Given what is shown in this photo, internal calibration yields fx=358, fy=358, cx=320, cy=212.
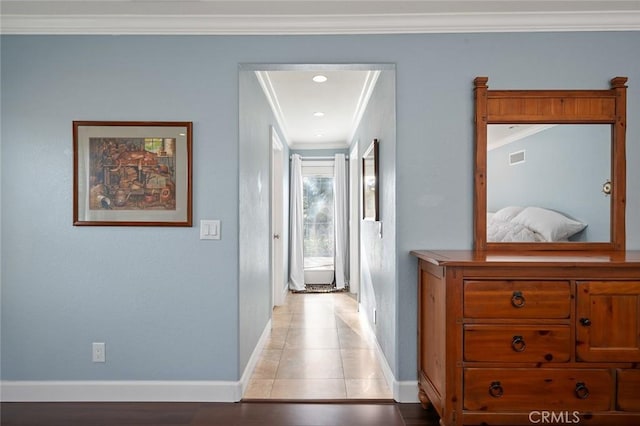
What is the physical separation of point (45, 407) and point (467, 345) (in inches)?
101

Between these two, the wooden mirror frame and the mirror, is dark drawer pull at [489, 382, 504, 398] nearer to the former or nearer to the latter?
the wooden mirror frame

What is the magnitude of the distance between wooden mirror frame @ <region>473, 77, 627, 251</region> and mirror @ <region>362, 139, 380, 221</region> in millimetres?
913

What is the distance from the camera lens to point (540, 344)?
1785mm

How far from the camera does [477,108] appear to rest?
2.24 m

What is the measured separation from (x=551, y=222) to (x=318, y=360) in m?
2.03

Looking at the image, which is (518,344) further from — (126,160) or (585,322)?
(126,160)

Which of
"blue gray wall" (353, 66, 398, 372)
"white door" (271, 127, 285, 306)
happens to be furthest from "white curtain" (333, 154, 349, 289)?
"blue gray wall" (353, 66, 398, 372)

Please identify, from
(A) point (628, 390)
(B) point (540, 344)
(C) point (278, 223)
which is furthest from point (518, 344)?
Answer: (C) point (278, 223)

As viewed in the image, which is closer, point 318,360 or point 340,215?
point 318,360

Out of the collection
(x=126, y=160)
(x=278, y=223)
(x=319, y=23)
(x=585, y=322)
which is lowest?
(x=585, y=322)

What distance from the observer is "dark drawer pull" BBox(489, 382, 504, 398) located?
1.79 metres

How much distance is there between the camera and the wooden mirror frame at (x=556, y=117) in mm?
2211

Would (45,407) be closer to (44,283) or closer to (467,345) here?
(44,283)

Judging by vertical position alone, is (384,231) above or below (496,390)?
above
